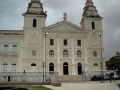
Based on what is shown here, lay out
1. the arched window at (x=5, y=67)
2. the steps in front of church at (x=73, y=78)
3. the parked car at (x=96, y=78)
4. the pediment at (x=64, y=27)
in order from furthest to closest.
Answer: the pediment at (x=64, y=27), the arched window at (x=5, y=67), the steps in front of church at (x=73, y=78), the parked car at (x=96, y=78)

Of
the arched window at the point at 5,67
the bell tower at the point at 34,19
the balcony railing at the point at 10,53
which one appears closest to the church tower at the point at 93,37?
the bell tower at the point at 34,19

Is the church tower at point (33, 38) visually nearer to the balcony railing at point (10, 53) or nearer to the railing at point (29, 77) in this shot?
the balcony railing at point (10, 53)

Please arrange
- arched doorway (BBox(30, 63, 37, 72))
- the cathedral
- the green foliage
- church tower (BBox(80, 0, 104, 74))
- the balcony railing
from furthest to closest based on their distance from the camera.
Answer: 1. the green foliage
2. church tower (BBox(80, 0, 104, 74))
3. the balcony railing
4. the cathedral
5. arched doorway (BBox(30, 63, 37, 72))

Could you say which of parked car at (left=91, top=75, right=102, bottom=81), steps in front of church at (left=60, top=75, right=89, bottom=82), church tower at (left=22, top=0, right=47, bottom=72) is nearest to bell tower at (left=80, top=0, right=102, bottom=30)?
church tower at (left=22, top=0, right=47, bottom=72)

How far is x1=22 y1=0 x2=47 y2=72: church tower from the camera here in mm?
53938

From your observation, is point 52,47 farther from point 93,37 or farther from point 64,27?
point 93,37

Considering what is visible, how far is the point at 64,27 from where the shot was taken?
186 feet

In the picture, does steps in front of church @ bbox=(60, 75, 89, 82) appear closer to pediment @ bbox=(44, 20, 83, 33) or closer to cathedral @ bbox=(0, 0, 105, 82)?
cathedral @ bbox=(0, 0, 105, 82)

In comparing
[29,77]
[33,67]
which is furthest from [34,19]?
[29,77]

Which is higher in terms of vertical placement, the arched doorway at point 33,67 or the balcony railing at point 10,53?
the balcony railing at point 10,53

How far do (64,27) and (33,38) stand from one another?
697 centimetres

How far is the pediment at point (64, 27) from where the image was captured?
2215 inches

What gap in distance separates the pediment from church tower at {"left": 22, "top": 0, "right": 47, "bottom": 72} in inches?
82.7

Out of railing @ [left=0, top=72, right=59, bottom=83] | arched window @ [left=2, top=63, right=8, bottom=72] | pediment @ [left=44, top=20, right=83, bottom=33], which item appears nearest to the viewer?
railing @ [left=0, top=72, right=59, bottom=83]
